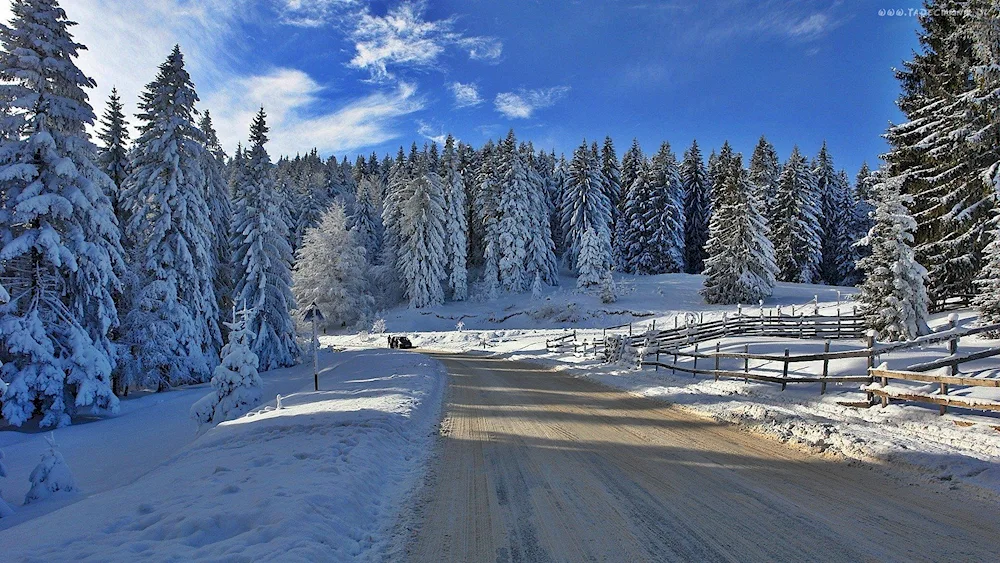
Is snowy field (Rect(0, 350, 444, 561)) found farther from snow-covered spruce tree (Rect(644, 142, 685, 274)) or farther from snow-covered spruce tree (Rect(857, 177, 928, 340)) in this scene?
snow-covered spruce tree (Rect(644, 142, 685, 274))

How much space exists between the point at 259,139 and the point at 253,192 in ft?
10.7

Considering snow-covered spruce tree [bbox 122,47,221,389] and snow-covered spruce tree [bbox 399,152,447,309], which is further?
snow-covered spruce tree [bbox 399,152,447,309]

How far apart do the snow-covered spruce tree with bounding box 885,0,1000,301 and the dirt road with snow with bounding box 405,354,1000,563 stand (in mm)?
15693

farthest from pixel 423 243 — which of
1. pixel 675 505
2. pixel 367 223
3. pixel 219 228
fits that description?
pixel 675 505

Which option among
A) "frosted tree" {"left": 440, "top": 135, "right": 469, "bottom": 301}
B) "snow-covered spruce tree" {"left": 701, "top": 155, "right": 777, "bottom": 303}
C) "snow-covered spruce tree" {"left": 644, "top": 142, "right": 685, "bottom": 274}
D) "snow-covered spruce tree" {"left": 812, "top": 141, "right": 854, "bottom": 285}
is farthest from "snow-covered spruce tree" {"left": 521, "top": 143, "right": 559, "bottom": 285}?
"snow-covered spruce tree" {"left": 812, "top": 141, "right": 854, "bottom": 285}

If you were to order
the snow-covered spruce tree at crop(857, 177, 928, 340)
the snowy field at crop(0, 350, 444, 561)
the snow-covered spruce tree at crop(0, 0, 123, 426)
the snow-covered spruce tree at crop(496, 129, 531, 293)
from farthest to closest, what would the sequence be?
the snow-covered spruce tree at crop(496, 129, 531, 293) < the snow-covered spruce tree at crop(857, 177, 928, 340) < the snow-covered spruce tree at crop(0, 0, 123, 426) < the snowy field at crop(0, 350, 444, 561)

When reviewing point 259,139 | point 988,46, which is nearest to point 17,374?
point 259,139

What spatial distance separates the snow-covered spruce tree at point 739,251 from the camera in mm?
38500

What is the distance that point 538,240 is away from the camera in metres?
56.0

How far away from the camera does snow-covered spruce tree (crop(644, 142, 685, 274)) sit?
5506 centimetres

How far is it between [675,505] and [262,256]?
27.1m

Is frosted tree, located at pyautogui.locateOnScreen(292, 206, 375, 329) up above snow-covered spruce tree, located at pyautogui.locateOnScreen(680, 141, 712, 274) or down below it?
below

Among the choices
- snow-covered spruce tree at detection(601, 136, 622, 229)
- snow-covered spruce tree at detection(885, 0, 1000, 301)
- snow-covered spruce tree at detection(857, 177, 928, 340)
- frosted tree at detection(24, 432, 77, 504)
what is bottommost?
frosted tree at detection(24, 432, 77, 504)

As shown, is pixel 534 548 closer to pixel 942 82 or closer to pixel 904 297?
pixel 904 297
